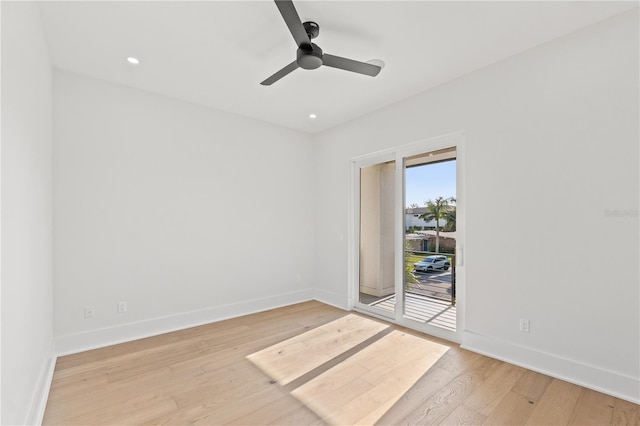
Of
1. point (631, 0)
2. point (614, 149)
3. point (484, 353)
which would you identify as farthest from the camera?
point (484, 353)

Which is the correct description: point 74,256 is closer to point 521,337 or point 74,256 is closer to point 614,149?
point 521,337

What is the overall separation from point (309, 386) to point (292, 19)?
2.64m

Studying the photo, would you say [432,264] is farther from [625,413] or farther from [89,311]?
[89,311]

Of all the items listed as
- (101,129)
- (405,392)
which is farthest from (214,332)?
(101,129)

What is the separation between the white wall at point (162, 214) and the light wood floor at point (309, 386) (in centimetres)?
52

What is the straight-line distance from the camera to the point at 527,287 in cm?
265

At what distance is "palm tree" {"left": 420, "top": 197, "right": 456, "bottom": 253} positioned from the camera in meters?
3.34

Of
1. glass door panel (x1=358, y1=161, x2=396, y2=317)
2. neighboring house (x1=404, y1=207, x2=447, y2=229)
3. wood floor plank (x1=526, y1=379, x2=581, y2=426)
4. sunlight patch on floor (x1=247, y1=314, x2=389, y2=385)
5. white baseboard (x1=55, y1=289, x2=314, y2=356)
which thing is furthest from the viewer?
glass door panel (x1=358, y1=161, x2=396, y2=317)

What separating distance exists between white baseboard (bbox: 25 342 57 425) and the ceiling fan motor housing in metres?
2.88

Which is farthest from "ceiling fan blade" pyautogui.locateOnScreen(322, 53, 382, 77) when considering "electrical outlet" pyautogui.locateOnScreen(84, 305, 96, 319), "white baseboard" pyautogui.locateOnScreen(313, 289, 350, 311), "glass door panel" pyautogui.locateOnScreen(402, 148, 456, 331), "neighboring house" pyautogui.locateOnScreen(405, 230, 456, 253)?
"electrical outlet" pyautogui.locateOnScreen(84, 305, 96, 319)

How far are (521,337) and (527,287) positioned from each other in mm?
458

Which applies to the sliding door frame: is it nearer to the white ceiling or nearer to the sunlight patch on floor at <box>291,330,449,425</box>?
the sunlight patch on floor at <box>291,330,449,425</box>

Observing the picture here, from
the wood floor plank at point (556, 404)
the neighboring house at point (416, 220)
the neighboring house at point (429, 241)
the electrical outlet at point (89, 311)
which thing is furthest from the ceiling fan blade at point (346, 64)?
the electrical outlet at point (89, 311)

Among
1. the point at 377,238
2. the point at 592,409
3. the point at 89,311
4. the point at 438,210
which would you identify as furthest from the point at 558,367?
the point at 89,311
